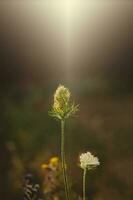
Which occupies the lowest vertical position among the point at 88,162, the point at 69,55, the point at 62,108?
the point at 88,162

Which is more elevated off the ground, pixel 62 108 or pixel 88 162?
pixel 62 108

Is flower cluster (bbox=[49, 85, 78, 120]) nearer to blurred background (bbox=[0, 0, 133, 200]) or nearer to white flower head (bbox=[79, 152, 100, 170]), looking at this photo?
white flower head (bbox=[79, 152, 100, 170])

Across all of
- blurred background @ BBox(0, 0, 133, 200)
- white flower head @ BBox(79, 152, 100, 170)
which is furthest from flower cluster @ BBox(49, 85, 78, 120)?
blurred background @ BBox(0, 0, 133, 200)

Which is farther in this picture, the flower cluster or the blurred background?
the blurred background

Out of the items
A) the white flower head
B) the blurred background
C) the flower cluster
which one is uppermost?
the blurred background

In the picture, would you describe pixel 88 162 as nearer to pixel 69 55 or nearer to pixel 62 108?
pixel 62 108

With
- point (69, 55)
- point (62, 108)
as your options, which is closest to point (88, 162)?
point (62, 108)

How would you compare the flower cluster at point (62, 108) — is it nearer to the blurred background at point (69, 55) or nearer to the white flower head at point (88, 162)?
the white flower head at point (88, 162)

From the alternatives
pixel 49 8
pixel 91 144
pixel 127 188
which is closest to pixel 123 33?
pixel 49 8

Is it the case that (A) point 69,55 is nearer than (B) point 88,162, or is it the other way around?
(B) point 88,162

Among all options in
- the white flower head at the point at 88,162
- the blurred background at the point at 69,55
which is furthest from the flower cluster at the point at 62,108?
the blurred background at the point at 69,55

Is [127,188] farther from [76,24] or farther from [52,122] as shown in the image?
[76,24]
